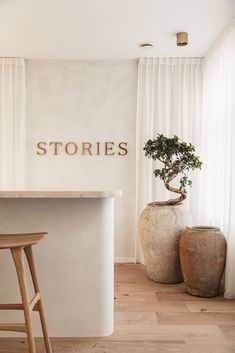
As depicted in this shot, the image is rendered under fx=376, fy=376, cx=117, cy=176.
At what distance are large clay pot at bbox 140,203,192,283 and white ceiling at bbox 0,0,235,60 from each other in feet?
6.47

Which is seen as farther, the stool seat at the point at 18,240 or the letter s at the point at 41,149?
the letter s at the point at 41,149

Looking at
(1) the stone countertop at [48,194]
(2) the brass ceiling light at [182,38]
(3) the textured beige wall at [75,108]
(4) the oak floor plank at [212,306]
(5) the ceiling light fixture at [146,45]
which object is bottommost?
(4) the oak floor plank at [212,306]

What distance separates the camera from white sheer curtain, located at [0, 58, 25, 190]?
512 centimetres

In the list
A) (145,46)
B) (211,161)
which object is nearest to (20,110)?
(145,46)

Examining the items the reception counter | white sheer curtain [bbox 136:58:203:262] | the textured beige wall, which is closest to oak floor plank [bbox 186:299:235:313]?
the reception counter

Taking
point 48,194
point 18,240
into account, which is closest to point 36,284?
point 18,240

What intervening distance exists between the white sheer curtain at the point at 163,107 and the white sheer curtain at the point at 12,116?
160 centimetres

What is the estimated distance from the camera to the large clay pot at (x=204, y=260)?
12.2 ft

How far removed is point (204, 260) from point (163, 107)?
2.27m

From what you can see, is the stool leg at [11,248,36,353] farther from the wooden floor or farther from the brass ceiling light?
the brass ceiling light

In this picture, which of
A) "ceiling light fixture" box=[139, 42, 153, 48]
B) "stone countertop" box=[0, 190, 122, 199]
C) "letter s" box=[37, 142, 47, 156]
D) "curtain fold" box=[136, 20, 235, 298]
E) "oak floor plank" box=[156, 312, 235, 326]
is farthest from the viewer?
"letter s" box=[37, 142, 47, 156]

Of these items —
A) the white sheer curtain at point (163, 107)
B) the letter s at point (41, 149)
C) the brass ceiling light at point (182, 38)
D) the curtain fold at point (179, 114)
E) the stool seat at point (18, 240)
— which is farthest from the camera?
the letter s at point (41, 149)

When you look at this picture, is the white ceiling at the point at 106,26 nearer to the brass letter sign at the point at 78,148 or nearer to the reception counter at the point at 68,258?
the brass letter sign at the point at 78,148

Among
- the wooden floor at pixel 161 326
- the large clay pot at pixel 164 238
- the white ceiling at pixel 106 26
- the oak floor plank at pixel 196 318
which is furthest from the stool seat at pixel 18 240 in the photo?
A: the white ceiling at pixel 106 26
